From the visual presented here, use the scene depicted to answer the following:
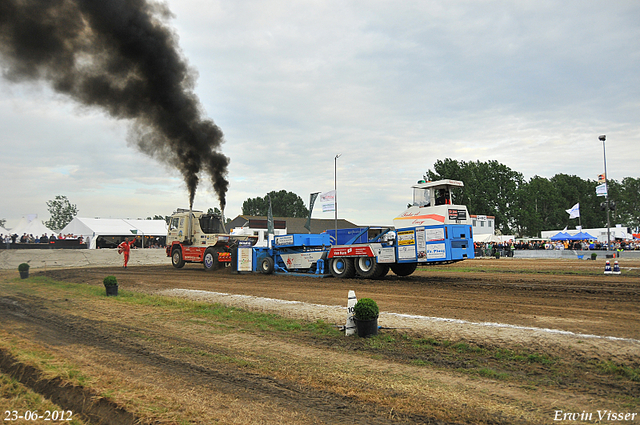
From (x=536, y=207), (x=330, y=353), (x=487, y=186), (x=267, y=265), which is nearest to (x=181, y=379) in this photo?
(x=330, y=353)

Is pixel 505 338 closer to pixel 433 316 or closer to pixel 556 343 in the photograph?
pixel 556 343

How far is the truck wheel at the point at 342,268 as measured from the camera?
60.5ft

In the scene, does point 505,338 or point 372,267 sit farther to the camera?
point 372,267

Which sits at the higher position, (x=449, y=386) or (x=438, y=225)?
(x=438, y=225)

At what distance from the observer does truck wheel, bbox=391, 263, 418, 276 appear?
19.1 m

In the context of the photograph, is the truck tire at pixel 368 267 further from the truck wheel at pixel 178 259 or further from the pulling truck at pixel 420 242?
the truck wheel at pixel 178 259

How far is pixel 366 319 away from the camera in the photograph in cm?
752

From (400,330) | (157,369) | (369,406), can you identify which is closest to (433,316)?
(400,330)

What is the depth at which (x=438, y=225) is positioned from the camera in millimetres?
16016

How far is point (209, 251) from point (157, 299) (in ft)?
36.4

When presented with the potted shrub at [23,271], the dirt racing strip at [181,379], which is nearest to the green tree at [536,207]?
the potted shrub at [23,271]

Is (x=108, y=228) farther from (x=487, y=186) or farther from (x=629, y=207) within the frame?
(x=629, y=207)

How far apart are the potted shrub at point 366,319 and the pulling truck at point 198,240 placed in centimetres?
1633

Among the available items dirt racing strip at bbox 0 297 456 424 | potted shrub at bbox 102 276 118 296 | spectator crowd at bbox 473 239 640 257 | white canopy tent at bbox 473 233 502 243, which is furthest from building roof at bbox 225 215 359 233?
dirt racing strip at bbox 0 297 456 424
